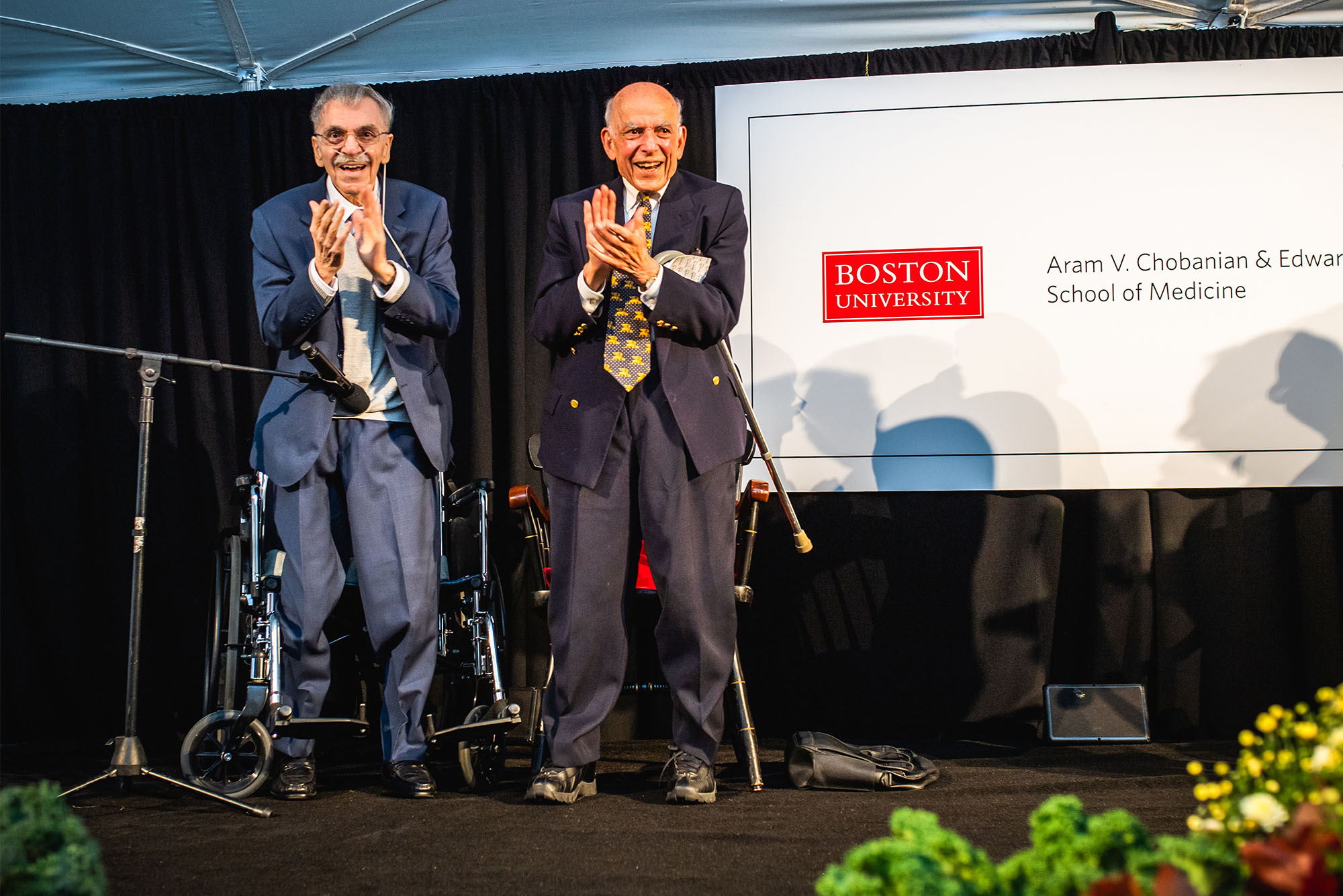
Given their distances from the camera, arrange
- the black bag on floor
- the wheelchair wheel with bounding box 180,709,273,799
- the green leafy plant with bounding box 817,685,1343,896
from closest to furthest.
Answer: the green leafy plant with bounding box 817,685,1343,896 → the wheelchair wheel with bounding box 180,709,273,799 → the black bag on floor

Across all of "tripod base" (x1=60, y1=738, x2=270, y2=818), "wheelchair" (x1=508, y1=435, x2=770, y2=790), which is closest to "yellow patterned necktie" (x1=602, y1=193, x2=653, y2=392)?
"wheelchair" (x1=508, y1=435, x2=770, y2=790)

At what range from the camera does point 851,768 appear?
264cm

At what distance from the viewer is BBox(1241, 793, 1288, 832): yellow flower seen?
34.2 inches

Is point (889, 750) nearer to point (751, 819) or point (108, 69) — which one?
point (751, 819)

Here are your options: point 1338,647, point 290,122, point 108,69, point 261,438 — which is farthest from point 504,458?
point 1338,647

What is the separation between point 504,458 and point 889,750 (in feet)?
5.63

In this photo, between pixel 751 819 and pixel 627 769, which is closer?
pixel 751 819

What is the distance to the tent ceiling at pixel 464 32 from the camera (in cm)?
346

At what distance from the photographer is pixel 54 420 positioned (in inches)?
153

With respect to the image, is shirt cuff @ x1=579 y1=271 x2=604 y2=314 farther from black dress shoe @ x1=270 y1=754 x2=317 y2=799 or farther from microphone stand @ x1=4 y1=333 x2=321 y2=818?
black dress shoe @ x1=270 y1=754 x2=317 y2=799

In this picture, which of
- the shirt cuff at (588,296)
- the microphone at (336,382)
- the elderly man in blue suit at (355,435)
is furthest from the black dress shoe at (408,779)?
the shirt cuff at (588,296)

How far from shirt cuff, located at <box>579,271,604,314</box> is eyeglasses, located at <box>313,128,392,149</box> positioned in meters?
0.74

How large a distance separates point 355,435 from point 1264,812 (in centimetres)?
228

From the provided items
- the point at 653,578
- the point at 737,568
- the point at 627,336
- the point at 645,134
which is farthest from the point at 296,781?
the point at 645,134
